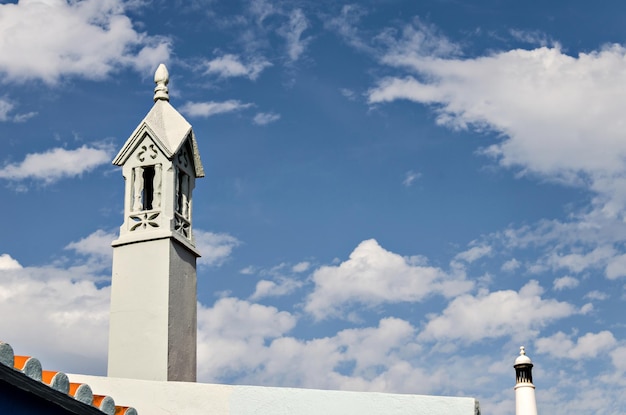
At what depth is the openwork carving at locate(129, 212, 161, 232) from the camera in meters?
17.2

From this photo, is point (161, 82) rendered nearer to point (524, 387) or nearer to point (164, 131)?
point (164, 131)

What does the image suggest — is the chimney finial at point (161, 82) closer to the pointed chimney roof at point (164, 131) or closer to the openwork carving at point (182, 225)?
the pointed chimney roof at point (164, 131)

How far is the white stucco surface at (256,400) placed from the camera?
1313cm

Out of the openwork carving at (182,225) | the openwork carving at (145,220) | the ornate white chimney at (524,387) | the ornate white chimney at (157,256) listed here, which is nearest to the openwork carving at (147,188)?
the ornate white chimney at (157,256)

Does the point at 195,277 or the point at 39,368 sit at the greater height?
the point at 195,277

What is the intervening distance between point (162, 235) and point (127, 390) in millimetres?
3331

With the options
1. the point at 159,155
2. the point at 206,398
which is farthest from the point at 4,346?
the point at 159,155

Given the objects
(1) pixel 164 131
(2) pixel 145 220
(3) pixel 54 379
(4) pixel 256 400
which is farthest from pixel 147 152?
(3) pixel 54 379

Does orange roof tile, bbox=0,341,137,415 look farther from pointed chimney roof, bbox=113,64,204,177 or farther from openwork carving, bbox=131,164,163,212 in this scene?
pointed chimney roof, bbox=113,64,204,177

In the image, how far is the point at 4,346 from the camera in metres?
8.77

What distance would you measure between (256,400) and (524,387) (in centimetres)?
938

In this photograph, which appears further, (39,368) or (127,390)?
(127,390)

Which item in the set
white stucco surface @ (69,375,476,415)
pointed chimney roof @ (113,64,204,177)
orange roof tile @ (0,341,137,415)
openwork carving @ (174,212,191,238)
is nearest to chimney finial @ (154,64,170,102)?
pointed chimney roof @ (113,64,204,177)

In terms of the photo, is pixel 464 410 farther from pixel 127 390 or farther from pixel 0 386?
pixel 0 386
